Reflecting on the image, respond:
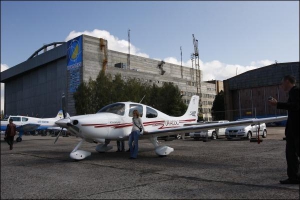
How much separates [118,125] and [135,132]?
75 centimetres

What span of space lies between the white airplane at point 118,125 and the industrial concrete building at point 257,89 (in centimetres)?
4281

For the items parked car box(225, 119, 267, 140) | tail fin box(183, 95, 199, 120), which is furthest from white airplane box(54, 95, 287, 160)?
parked car box(225, 119, 267, 140)

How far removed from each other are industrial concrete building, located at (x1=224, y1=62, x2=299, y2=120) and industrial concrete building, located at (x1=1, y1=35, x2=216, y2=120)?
25.5 metres

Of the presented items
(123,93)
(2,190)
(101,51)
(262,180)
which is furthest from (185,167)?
(101,51)

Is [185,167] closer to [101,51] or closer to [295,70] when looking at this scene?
[295,70]

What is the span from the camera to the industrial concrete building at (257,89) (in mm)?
53566

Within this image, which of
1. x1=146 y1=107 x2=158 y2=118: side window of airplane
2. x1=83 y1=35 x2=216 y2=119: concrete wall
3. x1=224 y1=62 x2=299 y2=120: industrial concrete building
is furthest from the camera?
x1=83 y1=35 x2=216 y2=119: concrete wall

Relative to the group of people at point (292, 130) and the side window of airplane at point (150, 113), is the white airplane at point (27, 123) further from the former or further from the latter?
the group of people at point (292, 130)

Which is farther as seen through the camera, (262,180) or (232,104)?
(232,104)

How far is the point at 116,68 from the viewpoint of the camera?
2749 inches

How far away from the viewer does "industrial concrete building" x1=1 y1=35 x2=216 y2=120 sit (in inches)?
2495

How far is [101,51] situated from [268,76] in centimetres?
3661

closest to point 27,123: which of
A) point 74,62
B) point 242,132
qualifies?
point 242,132

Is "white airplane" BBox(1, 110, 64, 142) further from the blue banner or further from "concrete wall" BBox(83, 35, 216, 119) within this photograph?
"concrete wall" BBox(83, 35, 216, 119)
